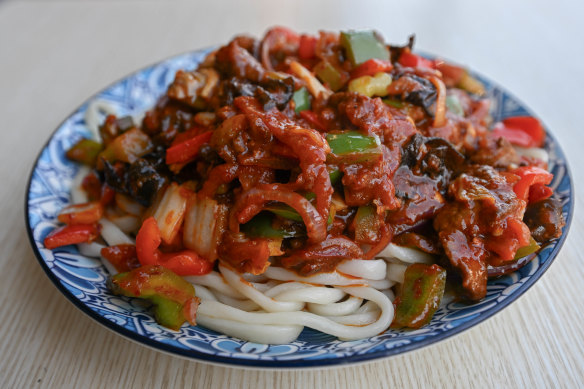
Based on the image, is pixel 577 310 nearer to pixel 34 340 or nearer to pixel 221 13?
pixel 34 340

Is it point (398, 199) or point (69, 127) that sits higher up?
point (398, 199)

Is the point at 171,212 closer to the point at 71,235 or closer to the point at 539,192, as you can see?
the point at 71,235

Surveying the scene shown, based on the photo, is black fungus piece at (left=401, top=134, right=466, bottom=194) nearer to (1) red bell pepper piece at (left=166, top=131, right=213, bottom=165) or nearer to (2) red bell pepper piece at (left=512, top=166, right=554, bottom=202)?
(2) red bell pepper piece at (left=512, top=166, right=554, bottom=202)

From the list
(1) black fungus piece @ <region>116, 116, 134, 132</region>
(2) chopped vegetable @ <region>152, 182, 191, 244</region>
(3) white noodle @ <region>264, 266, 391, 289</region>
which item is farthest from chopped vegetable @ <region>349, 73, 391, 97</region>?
(1) black fungus piece @ <region>116, 116, 134, 132</region>

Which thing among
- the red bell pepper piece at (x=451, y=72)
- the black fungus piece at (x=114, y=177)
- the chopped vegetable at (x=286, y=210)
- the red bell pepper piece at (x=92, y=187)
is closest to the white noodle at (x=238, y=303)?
the chopped vegetable at (x=286, y=210)

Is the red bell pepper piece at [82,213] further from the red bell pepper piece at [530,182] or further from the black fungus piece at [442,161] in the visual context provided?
the red bell pepper piece at [530,182]

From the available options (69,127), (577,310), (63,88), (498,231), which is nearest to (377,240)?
(498,231)

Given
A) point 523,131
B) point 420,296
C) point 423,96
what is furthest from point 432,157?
point 523,131
